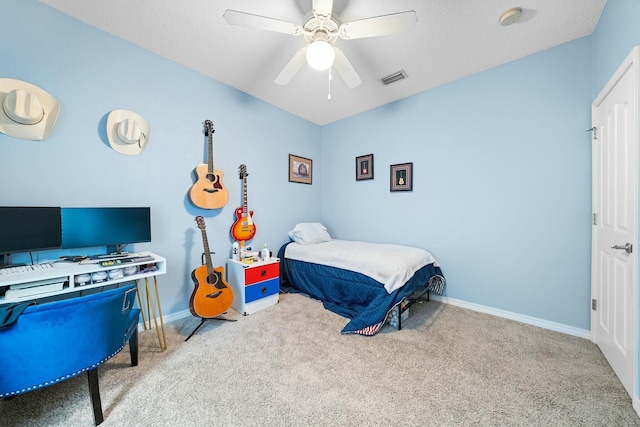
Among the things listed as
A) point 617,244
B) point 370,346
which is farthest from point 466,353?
point 617,244

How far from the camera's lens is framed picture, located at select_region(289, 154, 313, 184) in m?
3.59

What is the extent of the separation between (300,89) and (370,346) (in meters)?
2.88

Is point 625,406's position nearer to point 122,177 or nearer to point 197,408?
point 197,408

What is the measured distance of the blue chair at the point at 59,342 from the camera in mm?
1020

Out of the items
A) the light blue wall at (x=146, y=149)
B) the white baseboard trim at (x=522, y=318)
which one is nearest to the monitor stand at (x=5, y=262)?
the light blue wall at (x=146, y=149)

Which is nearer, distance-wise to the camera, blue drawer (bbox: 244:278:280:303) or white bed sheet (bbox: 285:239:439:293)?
white bed sheet (bbox: 285:239:439:293)

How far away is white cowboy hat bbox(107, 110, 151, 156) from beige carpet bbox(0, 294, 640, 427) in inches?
66.2

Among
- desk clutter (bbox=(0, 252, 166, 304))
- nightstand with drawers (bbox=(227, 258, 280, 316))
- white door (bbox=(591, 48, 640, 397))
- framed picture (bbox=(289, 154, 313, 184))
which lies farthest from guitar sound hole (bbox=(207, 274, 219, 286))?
white door (bbox=(591, 48, 640, 397))

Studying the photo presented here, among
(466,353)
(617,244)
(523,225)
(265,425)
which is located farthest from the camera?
(523,225)

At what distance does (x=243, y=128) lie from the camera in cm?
296

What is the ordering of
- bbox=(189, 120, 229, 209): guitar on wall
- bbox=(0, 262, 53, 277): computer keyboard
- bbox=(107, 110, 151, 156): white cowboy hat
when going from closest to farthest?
bbox=(0, 262, 53, 277): computer keyboard
bbox=(107, 110, 151, 156): white cowboy hat
bbox=(189, 120, 229, 209): guitar on wall

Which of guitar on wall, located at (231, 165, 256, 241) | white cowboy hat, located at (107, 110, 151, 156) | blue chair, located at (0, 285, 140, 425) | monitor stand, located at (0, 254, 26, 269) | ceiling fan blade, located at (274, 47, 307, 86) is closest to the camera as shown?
blue chair, located at (0, 285, 140, 425)

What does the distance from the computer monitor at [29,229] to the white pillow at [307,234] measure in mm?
2294

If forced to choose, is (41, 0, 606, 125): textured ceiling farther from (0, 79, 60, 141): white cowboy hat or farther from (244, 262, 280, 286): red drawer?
(244, 262, 280, 286): red drawer
